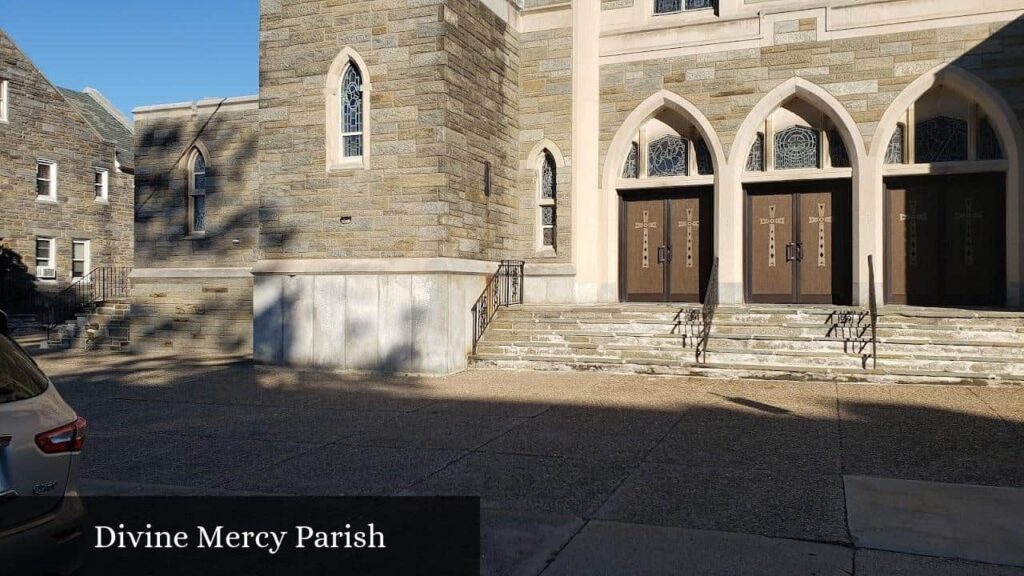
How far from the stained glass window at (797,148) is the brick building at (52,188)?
59.7 feet

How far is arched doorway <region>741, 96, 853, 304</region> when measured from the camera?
49.3 feet

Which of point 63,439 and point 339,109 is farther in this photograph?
point 339,109

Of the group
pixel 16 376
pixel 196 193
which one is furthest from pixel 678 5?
pixel 16 376

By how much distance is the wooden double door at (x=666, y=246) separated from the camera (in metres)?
16.0

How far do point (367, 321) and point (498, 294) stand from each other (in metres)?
2.66

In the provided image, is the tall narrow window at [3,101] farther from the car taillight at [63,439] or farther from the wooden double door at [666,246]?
the car taillight at [63,439]

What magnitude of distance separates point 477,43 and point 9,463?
38.7 feet

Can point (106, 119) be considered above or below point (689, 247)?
above

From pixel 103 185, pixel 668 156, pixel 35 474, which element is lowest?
pixel 35 474

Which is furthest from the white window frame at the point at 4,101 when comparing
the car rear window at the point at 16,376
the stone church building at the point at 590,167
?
the car rear window at the point at 16,376

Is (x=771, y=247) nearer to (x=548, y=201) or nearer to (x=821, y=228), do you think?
(x=821, y=228)

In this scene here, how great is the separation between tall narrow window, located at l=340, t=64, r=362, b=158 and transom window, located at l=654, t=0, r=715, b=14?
5871mm

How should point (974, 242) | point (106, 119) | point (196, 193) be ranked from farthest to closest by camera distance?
1. point (106, 119)
2. point (196, 193)
3. point (974, 242)

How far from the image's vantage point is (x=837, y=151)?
15.0 m
